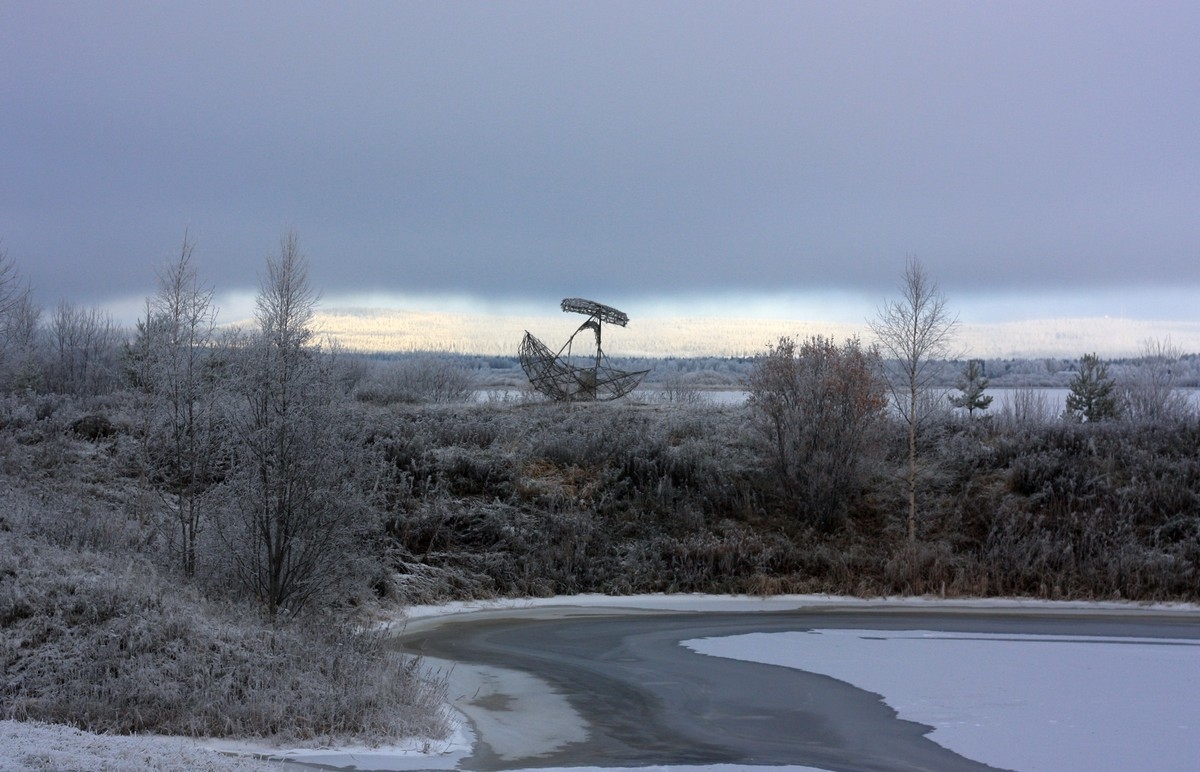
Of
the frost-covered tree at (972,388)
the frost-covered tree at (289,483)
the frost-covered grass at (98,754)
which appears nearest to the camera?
the frost-covered grass at (98,754)

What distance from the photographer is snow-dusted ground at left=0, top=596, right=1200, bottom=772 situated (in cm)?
729

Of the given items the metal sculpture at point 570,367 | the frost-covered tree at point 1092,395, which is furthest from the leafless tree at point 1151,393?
the metal sculpture at point 570,367

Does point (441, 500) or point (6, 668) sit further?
point (441, 500)

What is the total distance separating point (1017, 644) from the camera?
14.9 meters

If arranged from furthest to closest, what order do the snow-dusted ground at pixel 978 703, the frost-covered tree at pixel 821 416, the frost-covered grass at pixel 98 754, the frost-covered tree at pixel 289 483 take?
the frost-covered tree at pixel 821 416 → the frost-covered tree at pixel 289 483 → the snow-dusted ground at pixel 978 703 → the frost-covered grass at pixel 98 754

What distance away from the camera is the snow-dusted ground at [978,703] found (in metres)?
7.29

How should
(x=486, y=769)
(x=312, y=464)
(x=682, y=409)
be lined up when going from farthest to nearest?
(x=682, y=409)
(x=312, y=464)
(x=486, y=769)

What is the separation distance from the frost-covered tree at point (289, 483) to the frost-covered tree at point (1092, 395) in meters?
22.2

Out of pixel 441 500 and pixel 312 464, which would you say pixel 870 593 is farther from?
pixel 312 464

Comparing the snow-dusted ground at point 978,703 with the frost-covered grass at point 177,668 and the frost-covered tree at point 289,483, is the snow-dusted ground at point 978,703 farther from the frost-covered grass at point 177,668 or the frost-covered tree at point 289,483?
the frost-covered tree at point 289,483

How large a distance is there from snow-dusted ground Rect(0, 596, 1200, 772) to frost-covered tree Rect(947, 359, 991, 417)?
1489 centimetres

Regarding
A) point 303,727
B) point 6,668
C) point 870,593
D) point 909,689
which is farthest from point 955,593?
point 6,668

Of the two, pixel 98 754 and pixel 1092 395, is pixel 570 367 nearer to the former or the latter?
pixel 1092 395

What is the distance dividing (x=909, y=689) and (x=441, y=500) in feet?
41.0
